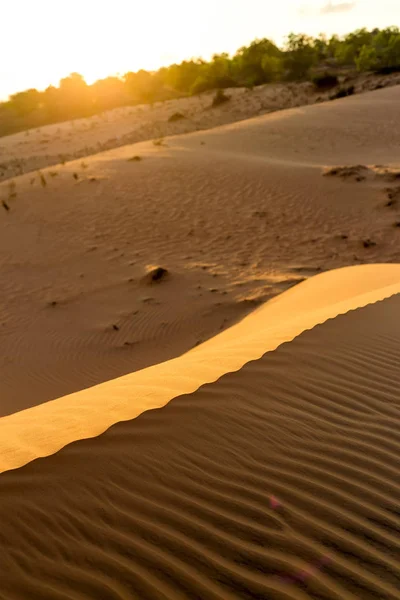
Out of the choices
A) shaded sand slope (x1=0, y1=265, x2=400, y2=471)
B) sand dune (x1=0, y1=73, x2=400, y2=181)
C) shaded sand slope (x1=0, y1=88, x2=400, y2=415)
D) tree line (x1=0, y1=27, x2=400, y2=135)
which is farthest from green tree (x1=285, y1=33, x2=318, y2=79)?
shaded sand slope (x1=0, y1=265, x2=400, y2=471)

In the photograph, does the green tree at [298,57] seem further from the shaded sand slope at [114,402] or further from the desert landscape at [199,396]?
the shaded sand slope at [114,402]

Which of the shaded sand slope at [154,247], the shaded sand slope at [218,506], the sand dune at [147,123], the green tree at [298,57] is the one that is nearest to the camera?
the shaded sand slope at [218,506]

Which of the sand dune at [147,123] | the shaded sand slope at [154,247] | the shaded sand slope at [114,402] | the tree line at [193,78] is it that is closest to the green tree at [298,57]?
the tree line at [193,78]

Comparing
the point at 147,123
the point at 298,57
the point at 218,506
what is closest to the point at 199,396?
the point at 218,506

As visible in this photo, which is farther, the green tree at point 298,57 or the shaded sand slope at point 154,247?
the green tree at point 298,57

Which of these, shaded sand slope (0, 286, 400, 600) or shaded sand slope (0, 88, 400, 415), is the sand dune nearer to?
shaded sand slope (0, 88, 400, 415)

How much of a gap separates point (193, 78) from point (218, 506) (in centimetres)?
5291

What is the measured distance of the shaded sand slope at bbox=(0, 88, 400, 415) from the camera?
7.09 meters

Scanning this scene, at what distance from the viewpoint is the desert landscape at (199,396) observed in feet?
6.64

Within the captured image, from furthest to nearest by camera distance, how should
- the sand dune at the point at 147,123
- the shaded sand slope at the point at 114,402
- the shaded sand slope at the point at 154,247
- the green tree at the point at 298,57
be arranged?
1. the green tree at the point at 298,57
2. the sand dune at the point at 147,123
3. the shaded sand slope at the point at 154,247
4. the shaded sand slope at the point at 114,402

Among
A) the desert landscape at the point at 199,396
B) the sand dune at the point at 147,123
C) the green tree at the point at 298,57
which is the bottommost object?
the desert landscape at the point at 199,396

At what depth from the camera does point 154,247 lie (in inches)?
407

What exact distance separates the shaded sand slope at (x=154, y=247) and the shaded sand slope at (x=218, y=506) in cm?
371

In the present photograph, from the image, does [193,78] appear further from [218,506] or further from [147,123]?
[218,506]
